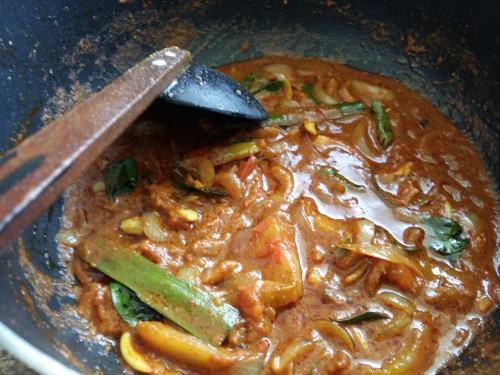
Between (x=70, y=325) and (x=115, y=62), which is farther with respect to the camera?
(x=115, y=62)

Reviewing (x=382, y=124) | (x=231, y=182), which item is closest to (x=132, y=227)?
(x=231, y=182)

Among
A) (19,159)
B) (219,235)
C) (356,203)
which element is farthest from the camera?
(356,203)

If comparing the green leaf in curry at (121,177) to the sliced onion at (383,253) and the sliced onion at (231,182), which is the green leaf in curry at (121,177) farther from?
the sliced onion at (383,253)

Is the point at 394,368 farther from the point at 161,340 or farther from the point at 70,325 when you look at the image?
the point at 70,325

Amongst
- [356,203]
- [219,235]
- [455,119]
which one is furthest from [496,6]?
[219,235]

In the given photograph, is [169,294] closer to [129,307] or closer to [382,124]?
[129,307]

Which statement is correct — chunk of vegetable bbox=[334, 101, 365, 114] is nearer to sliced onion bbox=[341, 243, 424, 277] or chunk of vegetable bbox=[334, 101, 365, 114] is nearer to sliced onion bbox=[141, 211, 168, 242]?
sliced onion bbox=[341, 243, 424, 277]
